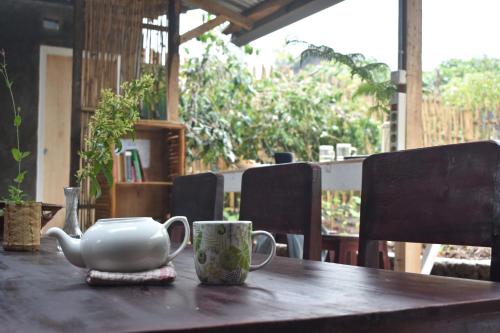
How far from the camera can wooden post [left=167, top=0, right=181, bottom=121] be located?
523 cm

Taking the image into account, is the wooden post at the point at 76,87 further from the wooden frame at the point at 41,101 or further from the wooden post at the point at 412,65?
the wooden post at the point at 412,65

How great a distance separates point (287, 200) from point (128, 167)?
11.2 ft

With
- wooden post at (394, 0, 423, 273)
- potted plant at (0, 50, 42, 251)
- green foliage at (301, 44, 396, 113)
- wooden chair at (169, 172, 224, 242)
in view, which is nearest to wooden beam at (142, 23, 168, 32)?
green foliage at (301, 44, 396, 113)

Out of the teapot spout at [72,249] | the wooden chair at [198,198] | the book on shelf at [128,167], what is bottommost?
the teapot spout at [72,249]

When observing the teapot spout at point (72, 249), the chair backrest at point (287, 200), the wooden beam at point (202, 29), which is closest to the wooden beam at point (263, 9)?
the wooden beam at point (202, 29)

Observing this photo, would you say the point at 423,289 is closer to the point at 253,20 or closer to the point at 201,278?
the point at 201,278

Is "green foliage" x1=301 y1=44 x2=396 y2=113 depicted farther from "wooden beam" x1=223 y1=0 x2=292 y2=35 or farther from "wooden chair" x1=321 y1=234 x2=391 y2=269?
"wooden chair" x1=321 y1=234 x2=391 y2=269

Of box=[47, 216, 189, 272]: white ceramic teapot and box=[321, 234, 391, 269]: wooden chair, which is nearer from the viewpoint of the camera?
box=[47, 216, 189, 272]: white ceramic teapot

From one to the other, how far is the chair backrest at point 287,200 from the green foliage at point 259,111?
4.63 m

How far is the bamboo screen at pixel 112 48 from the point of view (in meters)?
4.79

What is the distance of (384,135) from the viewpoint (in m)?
4.11

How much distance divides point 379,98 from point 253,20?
1.60m

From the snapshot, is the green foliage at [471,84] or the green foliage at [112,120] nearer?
the green foliage at [112,120]

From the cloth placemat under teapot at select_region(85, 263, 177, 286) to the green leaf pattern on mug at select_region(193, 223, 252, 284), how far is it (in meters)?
0.05
